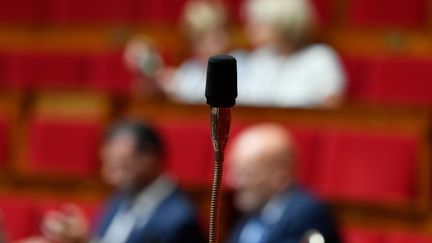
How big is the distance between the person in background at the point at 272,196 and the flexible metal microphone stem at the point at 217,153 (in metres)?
0.57

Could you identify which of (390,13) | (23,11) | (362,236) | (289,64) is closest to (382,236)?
(362,236)

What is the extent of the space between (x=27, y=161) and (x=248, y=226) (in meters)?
0.46

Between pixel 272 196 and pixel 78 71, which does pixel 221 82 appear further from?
pixel 78 71

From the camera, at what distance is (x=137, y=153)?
1025mm

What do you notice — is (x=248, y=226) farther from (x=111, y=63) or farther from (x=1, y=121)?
(x=111, y=63)

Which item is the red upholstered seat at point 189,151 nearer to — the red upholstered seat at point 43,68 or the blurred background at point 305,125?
the blurred background at point 305,125

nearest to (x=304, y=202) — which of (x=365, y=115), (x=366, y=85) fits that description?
(x=365, y=115)

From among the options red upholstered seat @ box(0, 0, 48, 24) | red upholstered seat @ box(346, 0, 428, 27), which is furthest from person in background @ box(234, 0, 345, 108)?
red upholstered seat @ box(0, 0, 48, 24)

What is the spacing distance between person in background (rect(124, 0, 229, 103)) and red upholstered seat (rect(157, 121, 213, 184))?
0.42 feet

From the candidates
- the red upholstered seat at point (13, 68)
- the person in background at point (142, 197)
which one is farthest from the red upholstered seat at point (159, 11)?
the person in background at point (142, 197)

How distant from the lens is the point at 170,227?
1.00 m

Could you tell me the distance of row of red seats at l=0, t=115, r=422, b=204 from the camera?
44.9 inches

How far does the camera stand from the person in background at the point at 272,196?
0.92 meters

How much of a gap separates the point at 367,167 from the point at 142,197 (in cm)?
29
